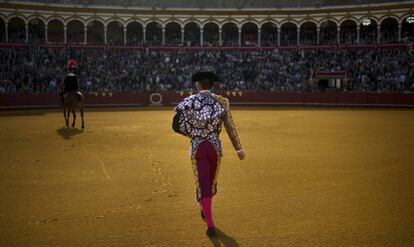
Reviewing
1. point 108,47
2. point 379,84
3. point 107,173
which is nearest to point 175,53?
point 108,47

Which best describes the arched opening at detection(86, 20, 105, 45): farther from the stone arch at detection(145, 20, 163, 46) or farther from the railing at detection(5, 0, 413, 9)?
the stone arch at detection(145, 20, 163, 46)

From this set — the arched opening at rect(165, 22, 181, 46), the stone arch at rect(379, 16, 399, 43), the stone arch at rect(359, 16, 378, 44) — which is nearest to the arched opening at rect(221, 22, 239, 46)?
the arched opening at rect(165, 22, 181, 46)

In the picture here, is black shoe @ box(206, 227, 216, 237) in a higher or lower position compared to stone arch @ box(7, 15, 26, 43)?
lower

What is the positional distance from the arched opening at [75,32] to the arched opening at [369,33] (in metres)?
21.3

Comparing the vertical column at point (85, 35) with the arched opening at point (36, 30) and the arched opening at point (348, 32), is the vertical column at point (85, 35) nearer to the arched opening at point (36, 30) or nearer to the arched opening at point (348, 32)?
the arched opening at point (36, 30)

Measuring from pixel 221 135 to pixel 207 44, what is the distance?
23.2 metres

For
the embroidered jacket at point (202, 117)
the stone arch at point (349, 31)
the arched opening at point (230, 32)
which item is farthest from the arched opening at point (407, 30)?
the embroidered jacket at point (202, 117)

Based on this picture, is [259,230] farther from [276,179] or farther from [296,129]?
[296,129]

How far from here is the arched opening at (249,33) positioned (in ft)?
117

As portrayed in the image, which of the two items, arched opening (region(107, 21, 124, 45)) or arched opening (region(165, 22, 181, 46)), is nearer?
arched opening (region(107, 21, 124, 45))

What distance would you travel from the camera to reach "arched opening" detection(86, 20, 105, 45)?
34.0m

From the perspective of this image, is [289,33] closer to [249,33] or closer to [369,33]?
[249,33]

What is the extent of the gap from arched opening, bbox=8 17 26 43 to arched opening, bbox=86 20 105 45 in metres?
4.76

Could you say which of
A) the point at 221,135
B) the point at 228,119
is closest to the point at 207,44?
the point at 221,135
